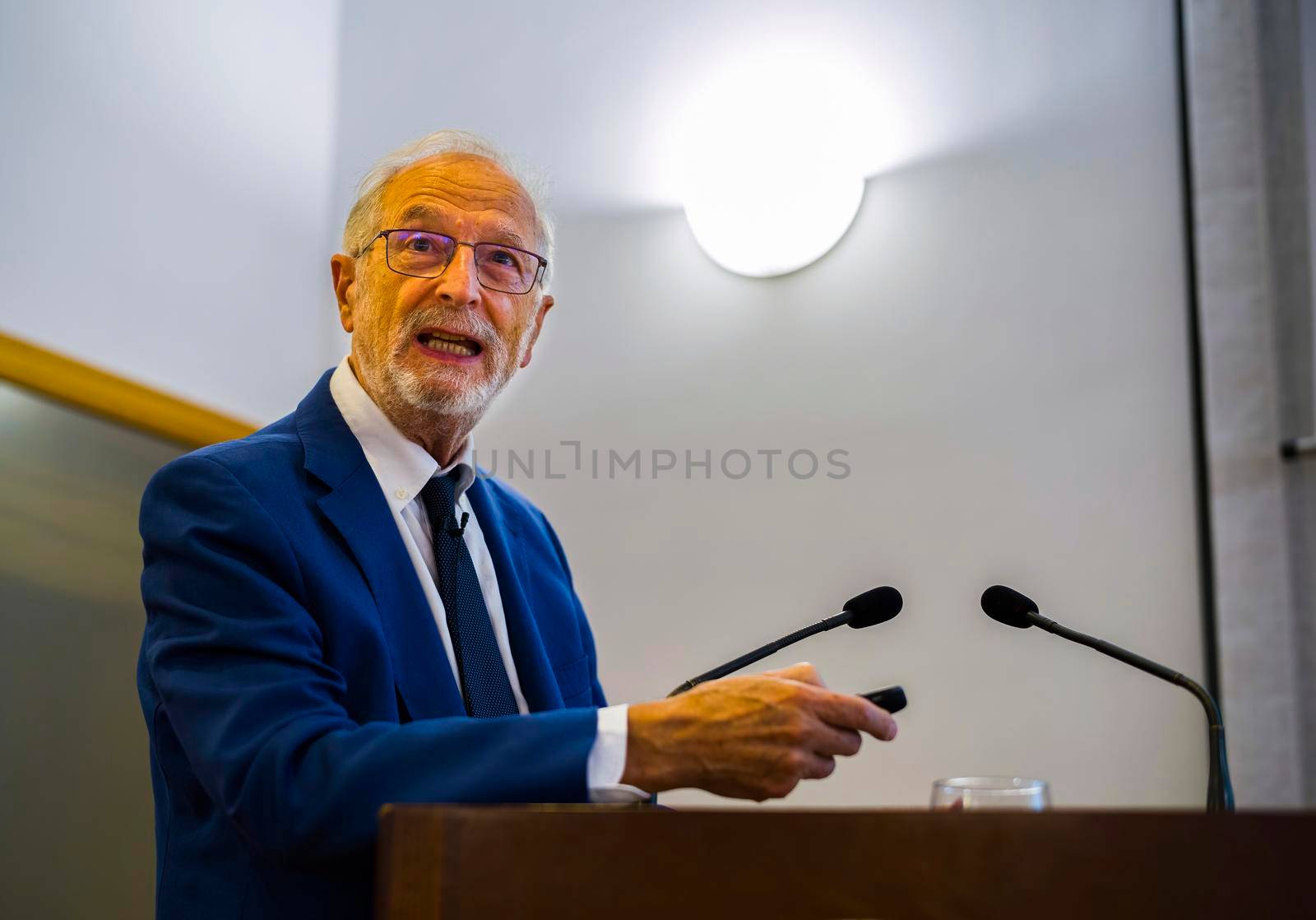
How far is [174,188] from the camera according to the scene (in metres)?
2.47

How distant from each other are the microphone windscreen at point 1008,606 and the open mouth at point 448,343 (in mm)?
841

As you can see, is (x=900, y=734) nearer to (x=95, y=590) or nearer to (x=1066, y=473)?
(x=1066, y=473)

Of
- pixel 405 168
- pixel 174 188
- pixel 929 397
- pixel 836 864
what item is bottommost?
pixel 836 864

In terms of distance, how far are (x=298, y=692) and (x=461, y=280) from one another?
77 centimetres

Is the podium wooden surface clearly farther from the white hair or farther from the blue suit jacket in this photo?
the white hair

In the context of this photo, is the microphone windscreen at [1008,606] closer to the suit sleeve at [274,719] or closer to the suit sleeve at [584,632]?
the suit sleeve at [274,719]

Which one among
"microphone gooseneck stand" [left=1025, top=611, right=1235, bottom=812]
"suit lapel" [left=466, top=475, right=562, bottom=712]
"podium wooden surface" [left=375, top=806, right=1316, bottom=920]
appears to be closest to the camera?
"podium wooden surface" [left=375, top=806, right=1316, bottom=920]

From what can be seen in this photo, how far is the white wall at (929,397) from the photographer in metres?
2.35

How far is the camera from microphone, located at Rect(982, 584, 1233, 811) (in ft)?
4.05

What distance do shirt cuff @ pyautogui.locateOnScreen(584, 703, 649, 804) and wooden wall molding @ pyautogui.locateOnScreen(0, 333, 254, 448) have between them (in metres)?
1.40

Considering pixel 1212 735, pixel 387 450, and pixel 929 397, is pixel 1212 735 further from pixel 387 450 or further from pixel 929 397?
pixel 929 397

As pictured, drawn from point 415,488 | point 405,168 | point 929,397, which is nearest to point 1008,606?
point 415,488

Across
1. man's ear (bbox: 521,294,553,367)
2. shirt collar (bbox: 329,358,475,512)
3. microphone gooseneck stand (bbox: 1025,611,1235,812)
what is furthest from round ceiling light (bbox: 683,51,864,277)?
microphone gooseneck stand (bbox: 1025,611,1235,812)

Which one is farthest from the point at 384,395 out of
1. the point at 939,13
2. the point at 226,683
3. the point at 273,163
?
the point at 939,13
